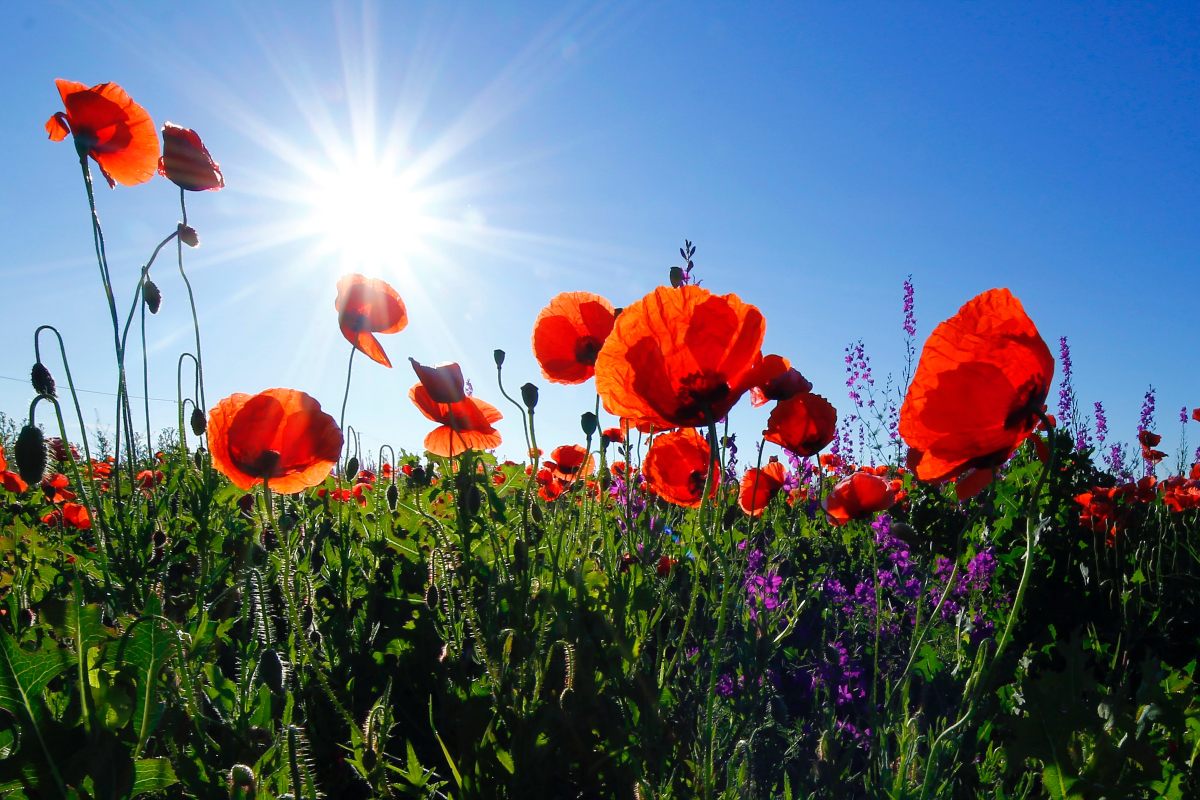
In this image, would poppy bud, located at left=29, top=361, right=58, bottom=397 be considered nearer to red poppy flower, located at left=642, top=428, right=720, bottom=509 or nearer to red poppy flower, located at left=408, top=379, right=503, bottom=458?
red poppy flower, located at left=408, top=379, right=503, bottom=458

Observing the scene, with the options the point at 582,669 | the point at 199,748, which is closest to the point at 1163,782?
the point at 582,669

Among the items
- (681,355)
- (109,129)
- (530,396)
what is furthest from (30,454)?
(681,355)

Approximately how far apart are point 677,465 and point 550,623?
0.58 m

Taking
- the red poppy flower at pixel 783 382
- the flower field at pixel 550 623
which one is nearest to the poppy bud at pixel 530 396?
the flower field at pixel 550 623

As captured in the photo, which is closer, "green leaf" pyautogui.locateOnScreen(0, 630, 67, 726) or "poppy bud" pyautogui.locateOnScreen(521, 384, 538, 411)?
"green leaf" pyautogui.locateOnScreen(0, 630, 67, 726)

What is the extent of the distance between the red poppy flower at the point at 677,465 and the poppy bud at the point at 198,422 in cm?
152

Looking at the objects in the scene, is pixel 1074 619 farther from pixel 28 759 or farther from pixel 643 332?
pixel 28 759

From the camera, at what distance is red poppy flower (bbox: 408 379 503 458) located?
6.45 feet

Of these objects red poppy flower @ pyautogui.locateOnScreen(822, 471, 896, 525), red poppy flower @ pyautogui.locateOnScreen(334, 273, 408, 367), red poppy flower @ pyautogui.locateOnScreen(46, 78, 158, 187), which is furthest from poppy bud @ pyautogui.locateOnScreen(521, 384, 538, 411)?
red poppy flower @ pyautogui.locateOnScreen(46, 78, 158, 187)

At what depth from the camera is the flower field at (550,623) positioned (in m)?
1.14

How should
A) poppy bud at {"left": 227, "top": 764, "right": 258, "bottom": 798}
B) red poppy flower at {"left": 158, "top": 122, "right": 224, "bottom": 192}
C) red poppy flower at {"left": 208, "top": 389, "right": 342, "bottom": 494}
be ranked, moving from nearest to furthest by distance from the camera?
poppy bud at {"left": 227, "top": 764, "right": 258, "bottom": 798}
red poppy flower at {"left": 208, "top": 389, "right": 342, "bottom": 494}
red poppy flower at {"left": 158, "top": 122, "right": 224, "bottom": 192}

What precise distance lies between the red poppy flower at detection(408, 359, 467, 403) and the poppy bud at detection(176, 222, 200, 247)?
0.93m

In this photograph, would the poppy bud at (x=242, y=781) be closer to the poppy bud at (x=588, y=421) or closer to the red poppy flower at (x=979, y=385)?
the red poppy flower at (x=979, y=385)

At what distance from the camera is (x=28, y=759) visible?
92 centimetres
